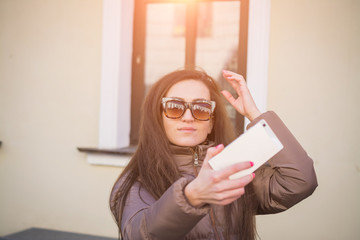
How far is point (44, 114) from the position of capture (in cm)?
354

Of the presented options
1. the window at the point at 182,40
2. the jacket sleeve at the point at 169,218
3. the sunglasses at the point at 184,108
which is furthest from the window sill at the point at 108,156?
the jacket sleeve at the point at 169,218

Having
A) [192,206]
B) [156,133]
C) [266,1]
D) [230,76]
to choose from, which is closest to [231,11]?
[266,1]

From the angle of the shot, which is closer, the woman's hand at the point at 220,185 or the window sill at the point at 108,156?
the woman's hand at the point at 220,185

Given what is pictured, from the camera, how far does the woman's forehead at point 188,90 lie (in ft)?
5.14

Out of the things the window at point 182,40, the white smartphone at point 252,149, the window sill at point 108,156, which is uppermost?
the window at point 182,40

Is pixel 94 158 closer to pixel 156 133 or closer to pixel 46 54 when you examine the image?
pixel 46 54

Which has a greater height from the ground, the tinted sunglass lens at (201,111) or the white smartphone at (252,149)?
the tinted sunglass lens at (201,111)

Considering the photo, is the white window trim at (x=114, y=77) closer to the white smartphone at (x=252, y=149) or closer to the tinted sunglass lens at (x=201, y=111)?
the tinted sunglass lens at (x=201, y=111)

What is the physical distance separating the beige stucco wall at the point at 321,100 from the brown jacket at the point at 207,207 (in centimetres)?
147

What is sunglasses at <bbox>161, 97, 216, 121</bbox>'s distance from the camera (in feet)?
4.94

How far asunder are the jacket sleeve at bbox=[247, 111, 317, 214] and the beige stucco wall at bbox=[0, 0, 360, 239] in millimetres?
1519

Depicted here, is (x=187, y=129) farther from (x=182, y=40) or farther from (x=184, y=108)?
(x=182, y=40)

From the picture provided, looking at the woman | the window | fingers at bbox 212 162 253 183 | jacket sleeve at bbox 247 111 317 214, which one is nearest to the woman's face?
the woman

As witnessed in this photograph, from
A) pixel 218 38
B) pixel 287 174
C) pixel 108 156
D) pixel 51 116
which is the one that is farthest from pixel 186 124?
pixel 51 116
